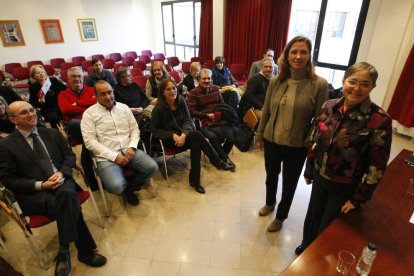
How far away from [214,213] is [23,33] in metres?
6.81

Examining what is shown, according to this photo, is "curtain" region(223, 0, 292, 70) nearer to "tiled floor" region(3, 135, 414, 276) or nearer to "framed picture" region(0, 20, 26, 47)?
"tiled floor" region(3, 135, 414, 276)

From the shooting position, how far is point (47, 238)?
7.06 ft

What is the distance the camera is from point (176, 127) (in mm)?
2762

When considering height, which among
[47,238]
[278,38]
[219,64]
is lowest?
[47,238]

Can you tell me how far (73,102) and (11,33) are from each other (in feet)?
15.4

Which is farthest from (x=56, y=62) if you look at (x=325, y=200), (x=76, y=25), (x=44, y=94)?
(x=325, y=200)

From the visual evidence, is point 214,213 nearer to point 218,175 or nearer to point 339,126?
point 218,175

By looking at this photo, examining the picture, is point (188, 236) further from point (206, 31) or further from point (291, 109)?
point (206, 31)

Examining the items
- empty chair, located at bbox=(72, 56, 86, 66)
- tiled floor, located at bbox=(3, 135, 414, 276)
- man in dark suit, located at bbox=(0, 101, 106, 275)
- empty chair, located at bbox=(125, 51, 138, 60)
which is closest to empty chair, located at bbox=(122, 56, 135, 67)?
empty chair, located at bbox=(125, 51, 138, 60)

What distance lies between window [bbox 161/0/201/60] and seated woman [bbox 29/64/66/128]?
5568mm

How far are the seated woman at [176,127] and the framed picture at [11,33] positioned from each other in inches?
224

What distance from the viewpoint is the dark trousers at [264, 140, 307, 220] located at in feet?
5.89

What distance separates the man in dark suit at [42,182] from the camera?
1728 mm

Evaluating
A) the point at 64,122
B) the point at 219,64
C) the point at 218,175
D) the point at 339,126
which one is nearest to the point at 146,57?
the point at 219,64
